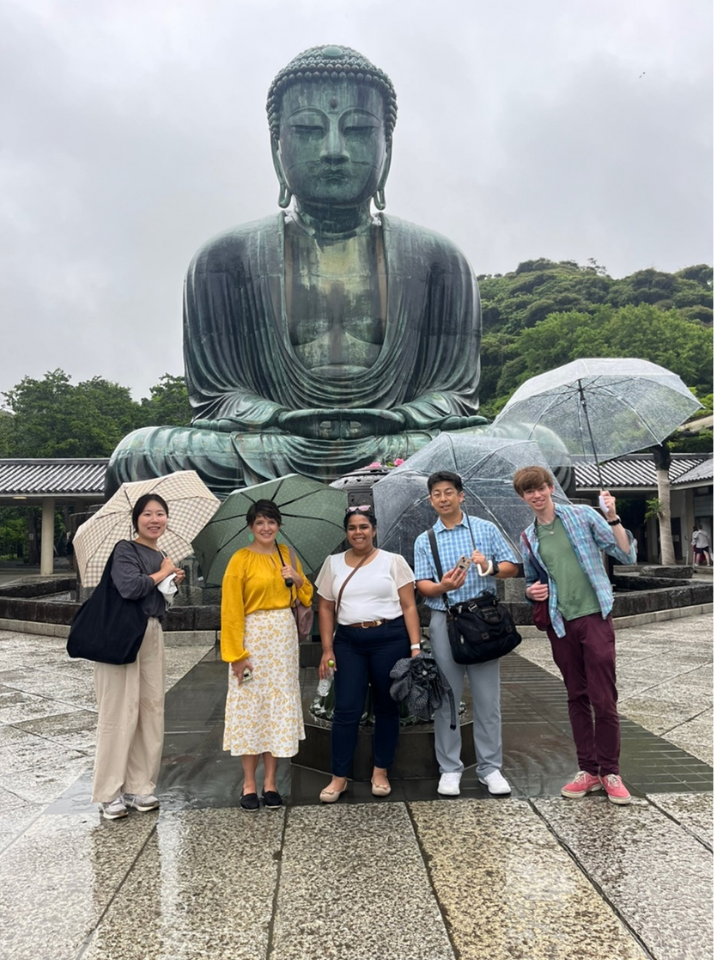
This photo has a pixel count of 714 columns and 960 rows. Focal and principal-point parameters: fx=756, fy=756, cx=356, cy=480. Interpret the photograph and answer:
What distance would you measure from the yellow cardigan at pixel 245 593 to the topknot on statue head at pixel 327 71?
7899 millimetres

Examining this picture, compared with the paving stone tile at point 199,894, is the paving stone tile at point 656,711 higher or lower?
lower

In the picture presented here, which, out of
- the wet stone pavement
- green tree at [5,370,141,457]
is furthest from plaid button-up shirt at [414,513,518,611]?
green tree at [5,370,141,457]

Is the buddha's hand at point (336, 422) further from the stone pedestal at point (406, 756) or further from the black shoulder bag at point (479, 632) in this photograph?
the black shoulder bag at point (479, 632)

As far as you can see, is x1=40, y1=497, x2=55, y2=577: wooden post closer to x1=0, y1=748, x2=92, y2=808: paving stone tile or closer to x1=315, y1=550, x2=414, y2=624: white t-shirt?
x1=0, y1=748, x2=92, y2=808: paving stone tile

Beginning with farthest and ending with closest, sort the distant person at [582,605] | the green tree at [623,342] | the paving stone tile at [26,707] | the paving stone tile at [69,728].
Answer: the green tree at [623,342]
the paving stone tile at [26,707]
the paving stone tile at [69,728]
the distant person at [582,605]

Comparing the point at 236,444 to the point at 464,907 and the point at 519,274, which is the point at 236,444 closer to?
the point at 464,907

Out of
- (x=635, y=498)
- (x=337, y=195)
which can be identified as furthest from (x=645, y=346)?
(x=337, y=195)

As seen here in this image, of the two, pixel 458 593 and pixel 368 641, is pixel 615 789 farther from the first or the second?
pixel 368 641

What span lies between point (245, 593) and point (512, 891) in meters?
1.45

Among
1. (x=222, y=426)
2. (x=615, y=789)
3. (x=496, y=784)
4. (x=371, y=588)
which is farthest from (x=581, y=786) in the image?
(x=222, y=426)

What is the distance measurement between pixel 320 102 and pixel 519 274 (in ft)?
155

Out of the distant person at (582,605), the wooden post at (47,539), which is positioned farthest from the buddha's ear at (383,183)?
the wooden post at (47,539)

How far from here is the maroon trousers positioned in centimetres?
293

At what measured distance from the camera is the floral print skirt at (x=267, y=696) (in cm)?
297
